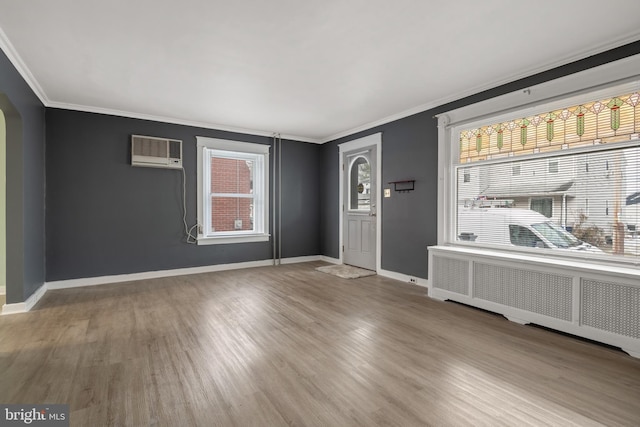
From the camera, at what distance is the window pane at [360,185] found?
5.82m

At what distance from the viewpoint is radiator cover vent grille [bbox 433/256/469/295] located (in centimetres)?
372

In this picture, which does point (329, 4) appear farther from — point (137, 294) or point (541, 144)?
point (137, 294)

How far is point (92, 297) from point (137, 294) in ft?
1.70

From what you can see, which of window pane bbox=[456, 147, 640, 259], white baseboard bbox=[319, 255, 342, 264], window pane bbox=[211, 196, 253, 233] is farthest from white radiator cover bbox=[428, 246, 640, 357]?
window pane bbox=[211, 196, 253, 233]

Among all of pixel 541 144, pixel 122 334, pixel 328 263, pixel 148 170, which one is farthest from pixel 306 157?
pixel 122 334

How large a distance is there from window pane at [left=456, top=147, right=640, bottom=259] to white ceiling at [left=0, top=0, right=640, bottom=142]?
3.39 feet

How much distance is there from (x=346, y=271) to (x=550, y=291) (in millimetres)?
3168

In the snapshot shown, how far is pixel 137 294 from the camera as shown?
13.8 ft

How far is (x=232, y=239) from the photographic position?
5824 millimetres

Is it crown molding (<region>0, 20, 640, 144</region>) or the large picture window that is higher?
crown molding (<region>0, 20, 640, 144</region>)

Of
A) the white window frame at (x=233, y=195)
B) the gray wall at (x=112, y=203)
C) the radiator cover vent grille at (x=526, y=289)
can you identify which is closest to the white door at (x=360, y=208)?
the white window frame at (x=233, y=195)

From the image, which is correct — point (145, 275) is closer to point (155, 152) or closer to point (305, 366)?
point (155, 152)

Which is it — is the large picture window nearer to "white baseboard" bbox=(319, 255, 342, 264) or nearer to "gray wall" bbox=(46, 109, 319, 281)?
"white baseboard" bbox=(319, 255, 342, 264)
